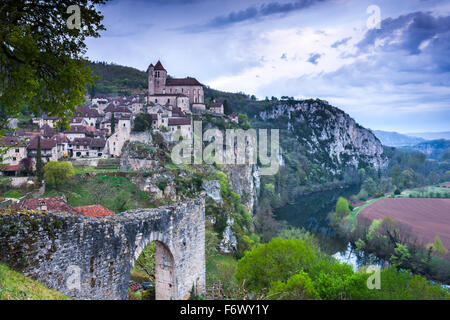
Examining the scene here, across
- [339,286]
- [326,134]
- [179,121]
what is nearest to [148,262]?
[339,286]

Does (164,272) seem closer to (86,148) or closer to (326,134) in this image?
(86,148)

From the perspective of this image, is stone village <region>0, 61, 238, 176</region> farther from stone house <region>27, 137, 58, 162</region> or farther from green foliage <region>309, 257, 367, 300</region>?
green foliage <region>309, 257, 367, 300</region>

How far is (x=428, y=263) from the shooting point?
114ft

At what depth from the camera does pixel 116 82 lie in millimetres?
109938

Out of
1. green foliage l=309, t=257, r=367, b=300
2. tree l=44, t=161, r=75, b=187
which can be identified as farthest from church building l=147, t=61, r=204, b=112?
green foliage l=309, t=257, r=367, b=300

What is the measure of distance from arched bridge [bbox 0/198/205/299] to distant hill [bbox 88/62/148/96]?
77.9m

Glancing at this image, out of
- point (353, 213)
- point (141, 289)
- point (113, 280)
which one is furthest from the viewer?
point (353, 213)

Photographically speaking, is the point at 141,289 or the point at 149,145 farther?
the point at 149,145

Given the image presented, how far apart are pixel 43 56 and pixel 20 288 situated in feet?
17.0

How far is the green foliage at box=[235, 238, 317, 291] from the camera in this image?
15438 millimetres
